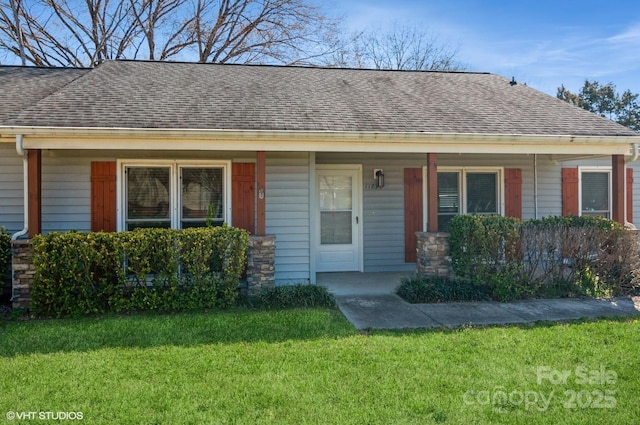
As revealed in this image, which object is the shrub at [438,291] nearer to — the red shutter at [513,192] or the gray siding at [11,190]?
the red shutter at [513,192]

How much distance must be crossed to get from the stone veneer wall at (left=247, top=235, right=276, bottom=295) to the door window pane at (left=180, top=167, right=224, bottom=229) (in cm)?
114

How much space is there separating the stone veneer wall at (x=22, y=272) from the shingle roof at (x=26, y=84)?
1801 millimetres

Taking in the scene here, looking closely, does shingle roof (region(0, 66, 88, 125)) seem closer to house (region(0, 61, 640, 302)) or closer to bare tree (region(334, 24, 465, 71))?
house (region(0, 61, 640, 302))

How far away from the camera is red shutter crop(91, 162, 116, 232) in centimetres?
700

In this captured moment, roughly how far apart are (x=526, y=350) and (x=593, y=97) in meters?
30.8

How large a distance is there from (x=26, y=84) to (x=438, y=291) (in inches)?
328

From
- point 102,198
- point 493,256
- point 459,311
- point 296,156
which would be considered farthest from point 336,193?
point 102,198

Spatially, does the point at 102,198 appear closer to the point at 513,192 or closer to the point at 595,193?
the point at 513,192

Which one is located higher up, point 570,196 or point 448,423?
point 570,196

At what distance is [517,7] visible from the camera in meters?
10.1

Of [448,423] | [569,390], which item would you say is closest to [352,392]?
[448,423]

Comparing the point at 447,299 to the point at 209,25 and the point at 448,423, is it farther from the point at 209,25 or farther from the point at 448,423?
the point at 209,25

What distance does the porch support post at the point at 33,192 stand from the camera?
6.12 m

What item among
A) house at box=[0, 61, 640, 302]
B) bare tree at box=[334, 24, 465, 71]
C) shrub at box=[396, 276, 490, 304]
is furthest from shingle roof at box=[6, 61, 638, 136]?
→ bare tree at box=[334, 24, 465, 71]
